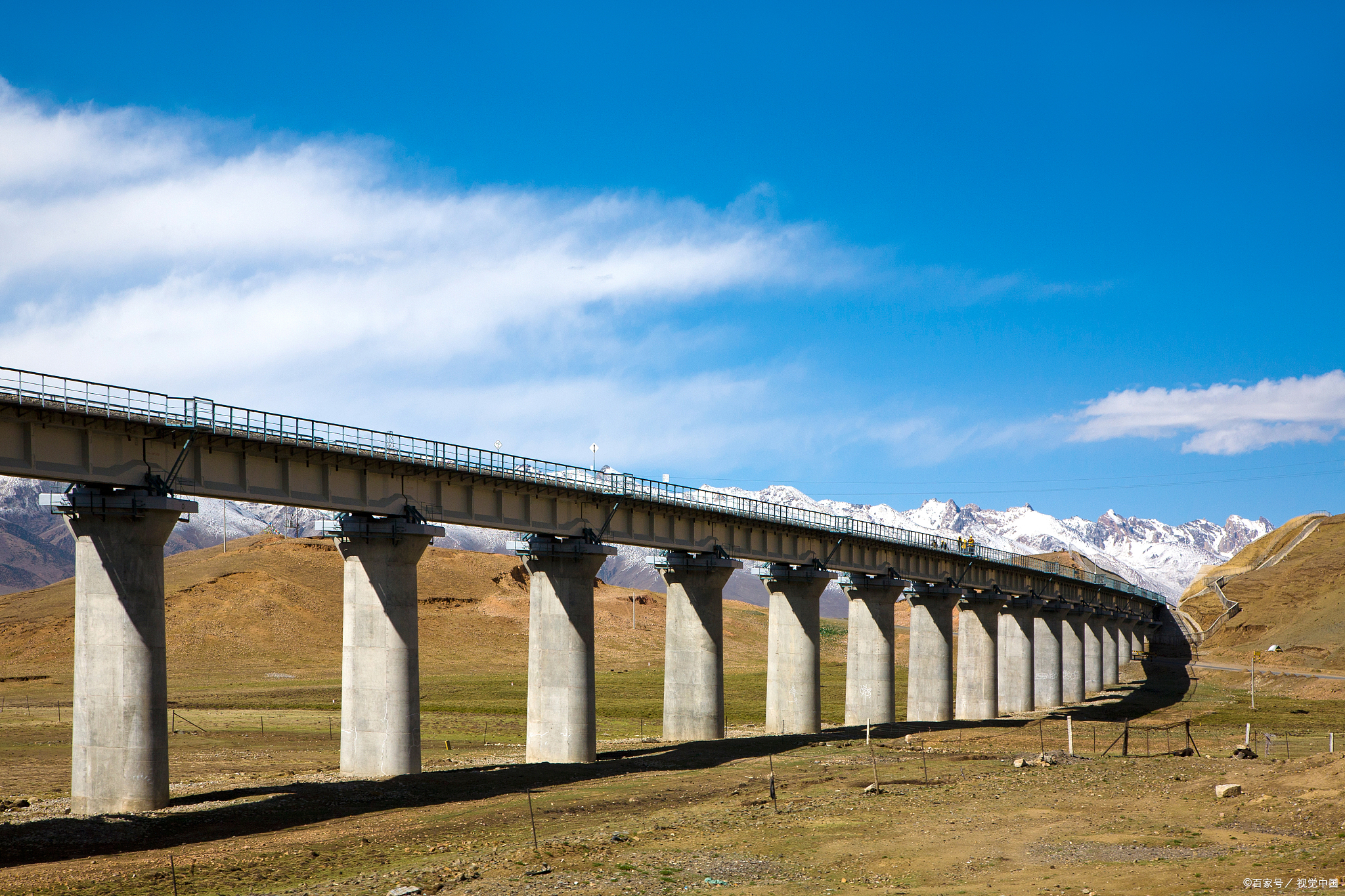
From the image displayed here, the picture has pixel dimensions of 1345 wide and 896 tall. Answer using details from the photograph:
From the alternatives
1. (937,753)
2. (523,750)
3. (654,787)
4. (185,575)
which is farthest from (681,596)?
(185,575)

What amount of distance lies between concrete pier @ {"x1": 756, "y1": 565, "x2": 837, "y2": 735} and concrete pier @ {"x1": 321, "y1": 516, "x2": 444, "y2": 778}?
1177 inches

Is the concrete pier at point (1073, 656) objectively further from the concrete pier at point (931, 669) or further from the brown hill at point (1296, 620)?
the concrete pier at point (931, 669)

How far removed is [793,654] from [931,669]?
18.7 metres

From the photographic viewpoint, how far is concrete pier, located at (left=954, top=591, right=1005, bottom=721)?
310 feet

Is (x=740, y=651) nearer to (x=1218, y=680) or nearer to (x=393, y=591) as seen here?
(x=1218, y=680)

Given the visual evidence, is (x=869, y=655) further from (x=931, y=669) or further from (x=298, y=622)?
(x=298, y=622)

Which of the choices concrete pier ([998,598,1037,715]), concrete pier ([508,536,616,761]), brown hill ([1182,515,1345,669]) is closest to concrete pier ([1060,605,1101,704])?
concrete pier ([998,598,1037,715])

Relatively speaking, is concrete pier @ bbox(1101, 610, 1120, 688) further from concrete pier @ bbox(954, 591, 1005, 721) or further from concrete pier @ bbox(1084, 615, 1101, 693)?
concrete pier @ bbox(954, 591, 1005, 721)

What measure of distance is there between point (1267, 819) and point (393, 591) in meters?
31.3

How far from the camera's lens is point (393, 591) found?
46.8m

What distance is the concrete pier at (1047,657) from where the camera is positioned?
11325cm

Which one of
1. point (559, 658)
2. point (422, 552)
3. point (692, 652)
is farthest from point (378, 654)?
point (692, 652)

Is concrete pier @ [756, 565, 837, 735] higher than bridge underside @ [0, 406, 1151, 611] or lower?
lower

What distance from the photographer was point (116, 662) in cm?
3647
